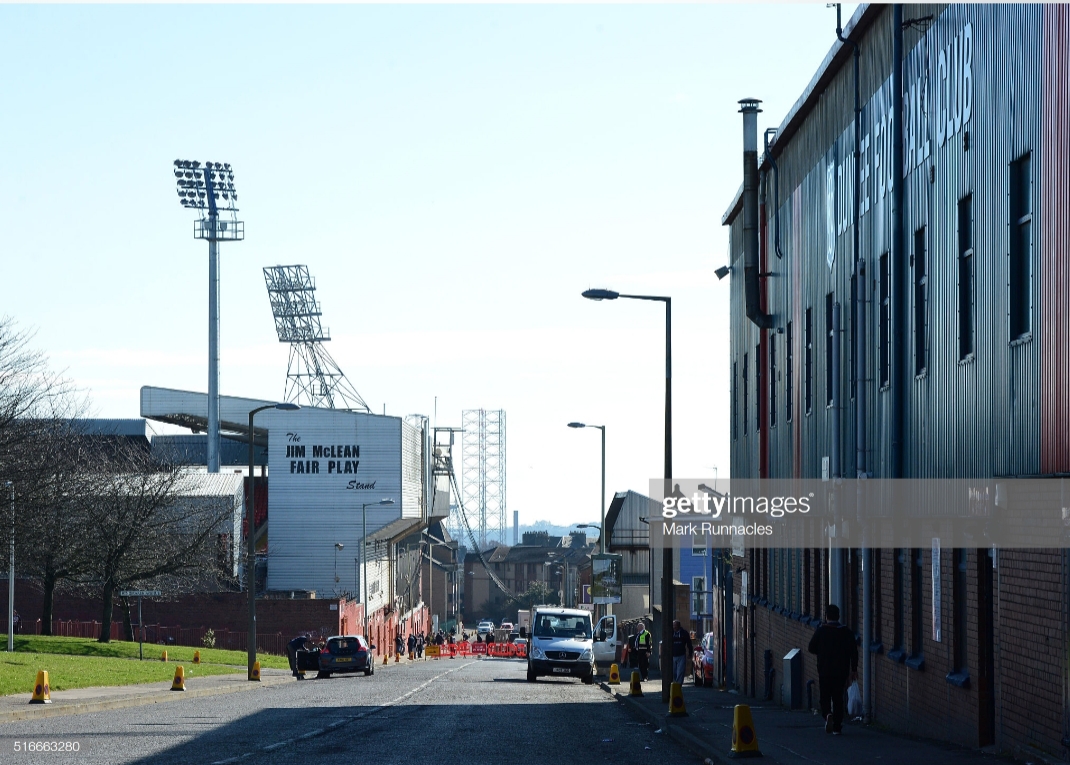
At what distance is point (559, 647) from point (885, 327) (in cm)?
2240

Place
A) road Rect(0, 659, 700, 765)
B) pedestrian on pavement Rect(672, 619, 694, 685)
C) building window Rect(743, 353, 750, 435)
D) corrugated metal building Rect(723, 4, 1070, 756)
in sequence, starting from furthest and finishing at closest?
building window Rect(743, 353, 750, 435) < pedestrian on pavement Rect(672, 619, 694, 685) < road Rect(0, 659, 700, 765) < corrugated metal building Rect(723, 4, 1070, 756)

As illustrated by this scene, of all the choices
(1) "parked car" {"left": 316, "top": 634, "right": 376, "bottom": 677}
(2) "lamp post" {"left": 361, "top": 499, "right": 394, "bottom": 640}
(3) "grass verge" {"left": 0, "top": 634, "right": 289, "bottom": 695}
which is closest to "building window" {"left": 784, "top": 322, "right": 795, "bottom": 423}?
(3) "grass verge" {"left": 0, "top": 634, "right": 289, "bottom": 695}

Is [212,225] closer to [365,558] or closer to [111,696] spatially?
[365,558]

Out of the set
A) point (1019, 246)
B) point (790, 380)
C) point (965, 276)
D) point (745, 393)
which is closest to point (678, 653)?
point (790, 380)

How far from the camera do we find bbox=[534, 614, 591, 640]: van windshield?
4234 cm

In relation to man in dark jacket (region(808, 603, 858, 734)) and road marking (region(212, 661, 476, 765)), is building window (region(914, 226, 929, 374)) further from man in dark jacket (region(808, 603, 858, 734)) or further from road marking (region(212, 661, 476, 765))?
road marking (region(212, 661, 476, 765))

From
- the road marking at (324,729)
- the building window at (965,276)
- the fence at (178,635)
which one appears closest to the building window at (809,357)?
the road marking at (324,729)

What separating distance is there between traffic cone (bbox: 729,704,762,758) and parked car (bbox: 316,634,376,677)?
31.0m

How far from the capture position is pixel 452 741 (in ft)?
62.0

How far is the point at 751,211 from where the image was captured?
109 ft

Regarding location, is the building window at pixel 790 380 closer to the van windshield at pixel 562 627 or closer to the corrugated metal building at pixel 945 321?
the corrugated metal building at pixel 945 321

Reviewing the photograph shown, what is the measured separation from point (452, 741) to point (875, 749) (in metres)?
5.49

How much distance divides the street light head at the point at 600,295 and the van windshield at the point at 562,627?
16.7m

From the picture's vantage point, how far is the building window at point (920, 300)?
63.2 feet
